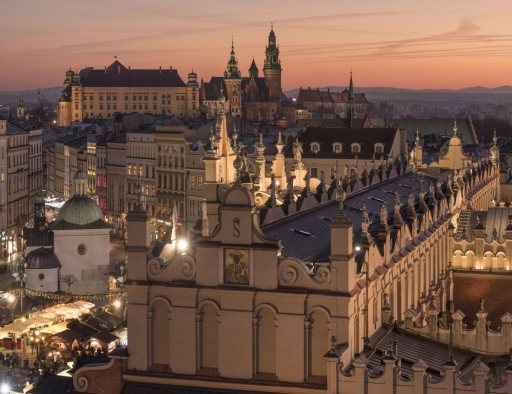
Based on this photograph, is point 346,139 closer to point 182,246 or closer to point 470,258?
point 470,258

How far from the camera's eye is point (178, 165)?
12912 cm

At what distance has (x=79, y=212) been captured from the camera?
89.6 meters

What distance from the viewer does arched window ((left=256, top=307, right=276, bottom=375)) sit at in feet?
104

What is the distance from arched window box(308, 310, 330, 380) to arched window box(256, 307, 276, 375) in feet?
3.68

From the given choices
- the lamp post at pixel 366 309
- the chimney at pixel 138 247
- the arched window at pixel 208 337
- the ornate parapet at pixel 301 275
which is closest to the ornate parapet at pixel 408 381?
the ornate parapet at pixel 301 275

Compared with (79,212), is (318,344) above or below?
above

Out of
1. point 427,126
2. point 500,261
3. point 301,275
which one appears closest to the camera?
point 301,275

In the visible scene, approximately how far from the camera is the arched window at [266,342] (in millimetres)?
31594

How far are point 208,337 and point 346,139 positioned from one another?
95767 millimetres

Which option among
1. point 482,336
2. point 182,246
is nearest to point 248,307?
point 182,246

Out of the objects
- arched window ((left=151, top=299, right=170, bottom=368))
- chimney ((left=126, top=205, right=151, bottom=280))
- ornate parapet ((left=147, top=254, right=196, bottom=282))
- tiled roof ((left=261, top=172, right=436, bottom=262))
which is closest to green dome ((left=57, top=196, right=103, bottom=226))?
tiled roof ((left=261, top=172, right=436, bottom=262))

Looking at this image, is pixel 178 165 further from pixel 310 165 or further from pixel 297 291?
pixel 297 291

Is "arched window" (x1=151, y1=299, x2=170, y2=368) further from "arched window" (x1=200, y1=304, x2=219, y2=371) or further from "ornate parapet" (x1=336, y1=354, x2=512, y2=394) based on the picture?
"ornate parapet" (x1=336, y1=354, x2=512, y2=394)

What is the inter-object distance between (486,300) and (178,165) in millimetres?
76894
